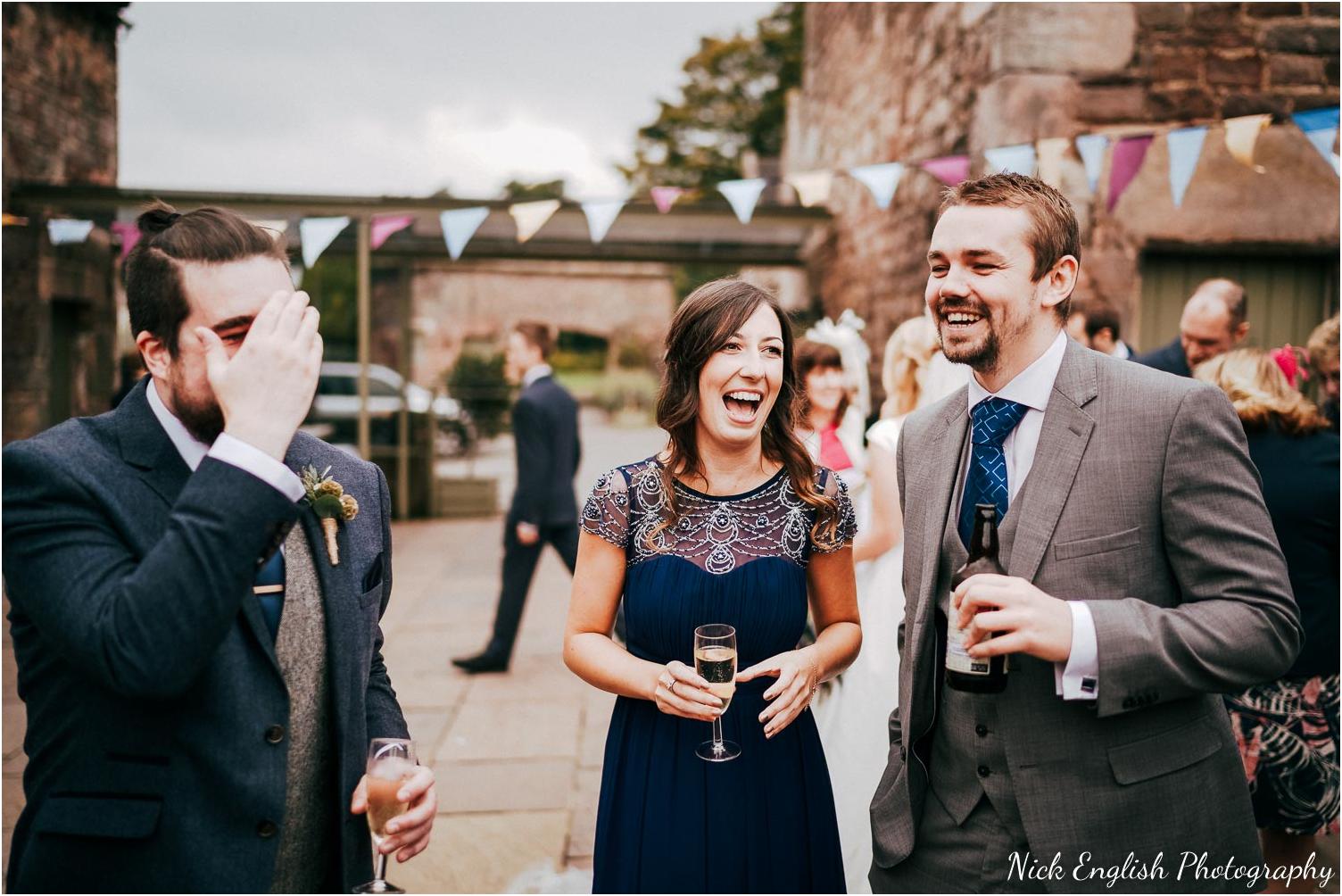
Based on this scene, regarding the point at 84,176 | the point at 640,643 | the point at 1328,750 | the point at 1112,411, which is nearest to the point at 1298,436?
the point at 1328,750

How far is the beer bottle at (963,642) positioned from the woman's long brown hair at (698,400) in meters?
0.53

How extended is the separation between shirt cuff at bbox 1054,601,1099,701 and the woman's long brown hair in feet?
2.49

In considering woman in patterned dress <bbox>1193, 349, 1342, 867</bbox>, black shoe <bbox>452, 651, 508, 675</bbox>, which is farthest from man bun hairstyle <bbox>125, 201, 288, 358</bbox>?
black shoe <bbox>452, 651, 508, 675</bbox>

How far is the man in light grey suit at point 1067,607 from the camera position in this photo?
171 centimetres

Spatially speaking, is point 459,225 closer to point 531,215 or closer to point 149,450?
point 531,215

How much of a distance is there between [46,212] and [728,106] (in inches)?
1198

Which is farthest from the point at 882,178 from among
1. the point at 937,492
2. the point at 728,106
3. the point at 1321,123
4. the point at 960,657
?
the point at 728,106

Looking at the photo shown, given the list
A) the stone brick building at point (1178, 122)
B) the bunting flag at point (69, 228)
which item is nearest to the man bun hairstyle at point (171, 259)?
the stone brick building at point (1178, 122)

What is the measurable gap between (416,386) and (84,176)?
4.97 meters

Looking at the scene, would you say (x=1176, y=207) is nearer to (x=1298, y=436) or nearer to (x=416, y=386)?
(x=1298, y=436)

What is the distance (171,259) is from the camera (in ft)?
5.23

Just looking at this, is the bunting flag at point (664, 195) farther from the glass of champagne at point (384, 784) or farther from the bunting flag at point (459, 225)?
the glass of champagne at point (384, 784)

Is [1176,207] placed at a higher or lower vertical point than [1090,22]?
lower

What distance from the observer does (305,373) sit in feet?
5.05
